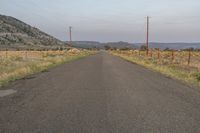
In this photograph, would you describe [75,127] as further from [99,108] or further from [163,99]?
[163,99]

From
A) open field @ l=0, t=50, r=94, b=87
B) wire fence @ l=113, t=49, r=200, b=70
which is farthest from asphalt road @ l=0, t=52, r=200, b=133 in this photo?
wire fence @ l=113, t=49, r=200, b=70

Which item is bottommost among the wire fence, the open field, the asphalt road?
the wire fence

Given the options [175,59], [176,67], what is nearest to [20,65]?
[176,67]

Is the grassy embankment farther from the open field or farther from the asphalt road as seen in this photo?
the open field

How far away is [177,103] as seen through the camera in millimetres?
9758

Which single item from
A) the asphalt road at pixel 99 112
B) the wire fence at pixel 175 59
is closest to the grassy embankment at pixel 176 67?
the wire fence at pixel 175 59

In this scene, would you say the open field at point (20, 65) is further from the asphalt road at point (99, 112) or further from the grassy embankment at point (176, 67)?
the grassy embankment at point (176, 67)

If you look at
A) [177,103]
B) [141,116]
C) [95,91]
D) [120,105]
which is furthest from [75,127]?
[95,91]

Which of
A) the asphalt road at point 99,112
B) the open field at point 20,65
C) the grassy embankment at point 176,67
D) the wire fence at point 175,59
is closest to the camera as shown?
the asphalt road at point 99,112

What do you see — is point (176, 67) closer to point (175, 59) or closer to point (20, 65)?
point (20, 65)

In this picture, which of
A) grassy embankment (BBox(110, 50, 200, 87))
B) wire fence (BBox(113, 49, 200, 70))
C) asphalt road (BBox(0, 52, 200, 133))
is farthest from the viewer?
wire fence (BBox(113, 49, 200, 70))

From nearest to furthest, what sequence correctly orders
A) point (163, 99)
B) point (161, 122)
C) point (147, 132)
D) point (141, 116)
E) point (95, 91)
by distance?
point (147, 132) → point (161, 122) → point (141, 116) → point (163, 99) → point (95, 91)

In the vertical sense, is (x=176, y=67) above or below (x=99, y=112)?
below

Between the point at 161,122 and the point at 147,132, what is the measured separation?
Result: 0.98 m
